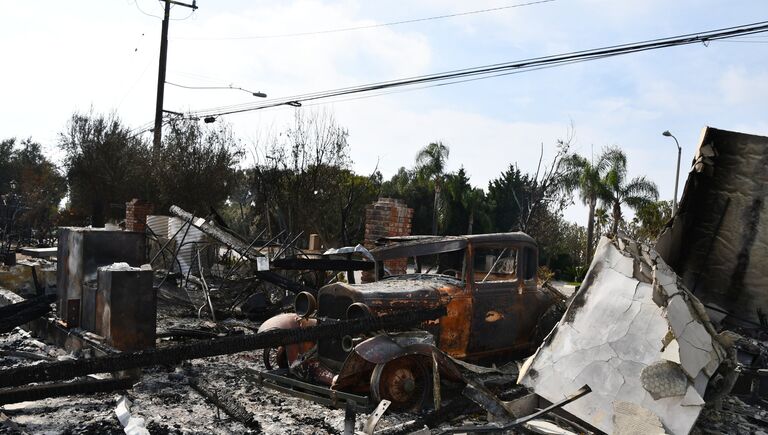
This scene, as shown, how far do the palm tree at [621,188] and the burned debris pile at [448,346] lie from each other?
23513 mm

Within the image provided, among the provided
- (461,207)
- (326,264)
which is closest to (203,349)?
(326,264)

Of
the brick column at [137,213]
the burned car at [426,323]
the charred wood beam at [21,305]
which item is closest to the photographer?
the burned car at [426,323]

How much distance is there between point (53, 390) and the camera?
5387 millimetres

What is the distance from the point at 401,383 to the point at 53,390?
123 inches

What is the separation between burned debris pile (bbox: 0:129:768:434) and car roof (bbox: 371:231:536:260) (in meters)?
0.02

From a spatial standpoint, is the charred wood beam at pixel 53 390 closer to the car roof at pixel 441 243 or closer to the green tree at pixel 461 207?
the car roof at pixel 441 243

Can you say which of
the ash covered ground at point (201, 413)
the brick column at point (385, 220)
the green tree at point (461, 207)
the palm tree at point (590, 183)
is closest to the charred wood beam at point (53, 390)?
the ash covered ground at point (201, 413)

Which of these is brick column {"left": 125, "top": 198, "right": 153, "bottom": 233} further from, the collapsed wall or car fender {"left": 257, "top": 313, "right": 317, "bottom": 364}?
the collapsed wall

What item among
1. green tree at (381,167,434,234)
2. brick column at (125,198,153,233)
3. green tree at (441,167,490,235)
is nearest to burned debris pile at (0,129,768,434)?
brick column at (125,198,153,233)

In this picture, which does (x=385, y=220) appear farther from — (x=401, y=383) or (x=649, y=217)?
(x=649, y=217)

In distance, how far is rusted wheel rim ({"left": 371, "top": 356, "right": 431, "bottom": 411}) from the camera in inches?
215

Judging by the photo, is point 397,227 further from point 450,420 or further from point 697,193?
point 450,420

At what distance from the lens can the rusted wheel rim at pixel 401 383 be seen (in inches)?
215

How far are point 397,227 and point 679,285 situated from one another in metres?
6.95
